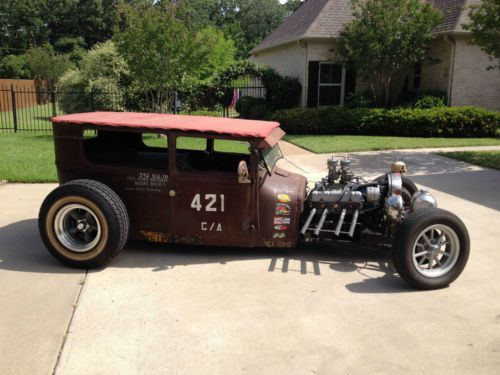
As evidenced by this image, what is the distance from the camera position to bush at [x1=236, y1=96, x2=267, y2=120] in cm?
1902

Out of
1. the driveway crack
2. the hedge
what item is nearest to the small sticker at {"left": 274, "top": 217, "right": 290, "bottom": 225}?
the driveway crack

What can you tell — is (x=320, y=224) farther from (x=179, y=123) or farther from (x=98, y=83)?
(x=98, y=83)

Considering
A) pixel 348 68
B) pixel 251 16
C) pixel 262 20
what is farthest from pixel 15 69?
pixel 348 68

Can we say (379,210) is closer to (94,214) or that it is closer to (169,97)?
(94,214)

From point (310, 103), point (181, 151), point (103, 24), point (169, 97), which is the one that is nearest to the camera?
point (181, 151)

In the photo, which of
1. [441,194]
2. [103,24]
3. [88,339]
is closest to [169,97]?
[441,194]

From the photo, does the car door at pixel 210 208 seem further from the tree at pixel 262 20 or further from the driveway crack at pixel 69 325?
the tree at pixel 262 20

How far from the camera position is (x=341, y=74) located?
62.5 feet

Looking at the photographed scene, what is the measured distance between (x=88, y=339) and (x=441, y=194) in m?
6.20

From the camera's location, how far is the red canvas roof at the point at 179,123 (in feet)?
15.5

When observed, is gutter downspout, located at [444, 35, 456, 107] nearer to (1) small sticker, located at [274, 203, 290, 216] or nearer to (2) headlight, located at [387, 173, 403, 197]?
(2) headlight, located at [387, 173, 403, 197]

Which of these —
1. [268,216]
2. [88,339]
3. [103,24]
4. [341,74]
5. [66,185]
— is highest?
[103,24]

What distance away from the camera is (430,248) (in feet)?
14.3

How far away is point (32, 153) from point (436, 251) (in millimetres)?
10223
